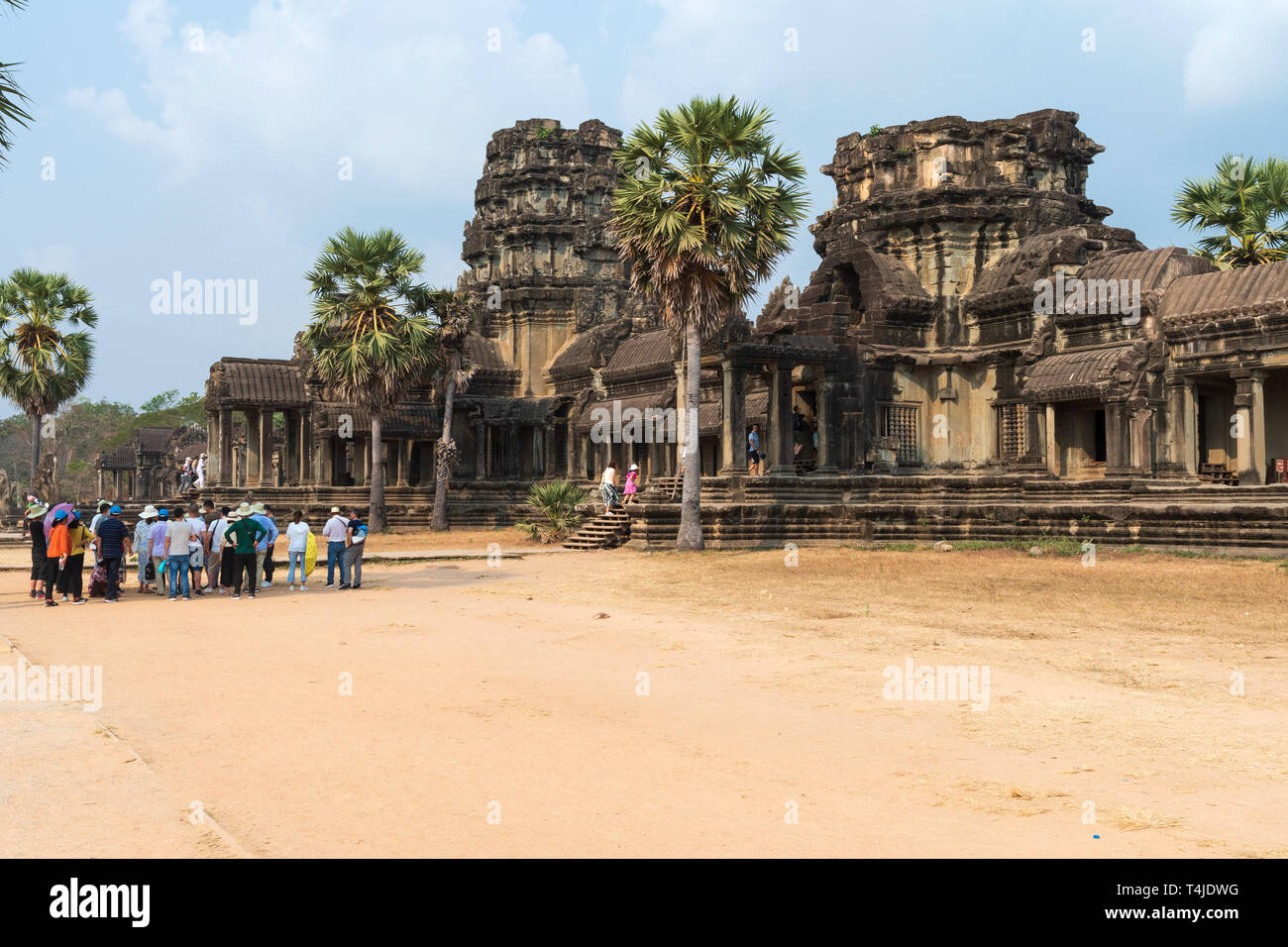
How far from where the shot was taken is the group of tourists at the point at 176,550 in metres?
16.3

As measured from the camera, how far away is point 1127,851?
4766mm

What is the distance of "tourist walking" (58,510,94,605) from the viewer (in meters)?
16.1

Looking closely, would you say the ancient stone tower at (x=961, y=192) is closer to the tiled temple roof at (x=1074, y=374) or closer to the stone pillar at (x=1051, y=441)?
the tiled temple roof at (x=1074, y=374)

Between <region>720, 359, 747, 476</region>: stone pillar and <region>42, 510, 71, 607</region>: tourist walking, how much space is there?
14740 mm

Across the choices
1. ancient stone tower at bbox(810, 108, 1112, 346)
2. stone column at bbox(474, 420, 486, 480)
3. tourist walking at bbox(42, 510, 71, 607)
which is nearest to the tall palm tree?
stone column at bbox(474, 420, 486, 480)

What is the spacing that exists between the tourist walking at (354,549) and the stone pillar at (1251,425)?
57.5 ft

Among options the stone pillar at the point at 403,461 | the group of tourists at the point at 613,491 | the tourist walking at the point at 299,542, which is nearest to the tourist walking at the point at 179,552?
the tourist walking at the point at 299,542

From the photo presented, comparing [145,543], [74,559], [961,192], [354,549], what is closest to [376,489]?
[145,543]

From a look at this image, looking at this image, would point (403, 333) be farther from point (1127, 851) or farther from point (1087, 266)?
point (1127, 851)

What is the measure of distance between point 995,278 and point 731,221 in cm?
995

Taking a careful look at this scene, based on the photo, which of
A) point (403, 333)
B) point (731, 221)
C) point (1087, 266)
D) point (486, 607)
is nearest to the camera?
point (486, 607)

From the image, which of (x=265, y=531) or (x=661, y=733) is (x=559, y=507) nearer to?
(x=265, y=531)

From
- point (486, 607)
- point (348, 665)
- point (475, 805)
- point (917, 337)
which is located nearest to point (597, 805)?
point (475, 805)

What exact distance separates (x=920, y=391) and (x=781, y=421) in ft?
18.0
